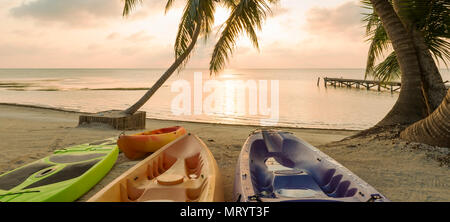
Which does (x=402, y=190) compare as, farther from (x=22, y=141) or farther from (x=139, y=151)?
(x=22, y=141)

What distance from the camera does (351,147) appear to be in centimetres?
566

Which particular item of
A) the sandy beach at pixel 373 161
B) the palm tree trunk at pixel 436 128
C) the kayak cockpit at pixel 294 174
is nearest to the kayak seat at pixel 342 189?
the kayak cockpit at pixel 294 174

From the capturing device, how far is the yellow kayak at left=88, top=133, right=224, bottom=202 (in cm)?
277

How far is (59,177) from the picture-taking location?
3828 millimetres

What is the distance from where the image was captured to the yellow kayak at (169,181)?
2.77 m

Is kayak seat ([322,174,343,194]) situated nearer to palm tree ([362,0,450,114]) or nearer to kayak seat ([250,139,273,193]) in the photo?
kayak seat ([250,139,273,193])

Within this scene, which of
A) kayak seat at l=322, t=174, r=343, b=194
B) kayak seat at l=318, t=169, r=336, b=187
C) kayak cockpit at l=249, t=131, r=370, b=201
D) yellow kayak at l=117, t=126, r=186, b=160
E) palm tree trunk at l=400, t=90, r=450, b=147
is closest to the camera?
kayak cockpit at l=249, t=131, r=370, b=201

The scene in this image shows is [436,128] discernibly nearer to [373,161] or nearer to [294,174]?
[373,161]

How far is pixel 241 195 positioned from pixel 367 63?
7428 millimetres

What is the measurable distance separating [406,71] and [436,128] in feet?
5.62

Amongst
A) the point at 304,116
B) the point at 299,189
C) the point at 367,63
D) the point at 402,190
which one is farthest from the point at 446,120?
the point at 304,116

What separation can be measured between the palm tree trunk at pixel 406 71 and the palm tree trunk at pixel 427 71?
0.11m

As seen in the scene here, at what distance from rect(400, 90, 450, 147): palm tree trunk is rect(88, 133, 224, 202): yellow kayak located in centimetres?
353

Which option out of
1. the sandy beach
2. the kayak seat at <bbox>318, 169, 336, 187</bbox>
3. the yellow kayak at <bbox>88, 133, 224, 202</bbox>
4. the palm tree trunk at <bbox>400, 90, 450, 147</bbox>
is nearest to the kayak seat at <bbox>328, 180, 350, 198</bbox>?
the kayak seat at <bbox>318, 169, 336, 187</bbox>
